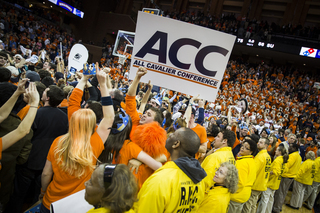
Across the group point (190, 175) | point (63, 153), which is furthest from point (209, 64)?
point (63, 153)

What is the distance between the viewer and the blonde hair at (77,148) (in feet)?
5.52

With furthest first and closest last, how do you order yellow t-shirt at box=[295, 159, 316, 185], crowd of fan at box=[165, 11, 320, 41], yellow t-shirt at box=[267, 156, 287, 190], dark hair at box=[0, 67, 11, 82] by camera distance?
crowd of fan at box=[165, 11, 320, 41]
yellow t-shirt at box=[295, 159, 316, 185]
yellow t-shirt at box=[267, 156, 287, 190]
dark hair at box=[0, 67, 11, 82]

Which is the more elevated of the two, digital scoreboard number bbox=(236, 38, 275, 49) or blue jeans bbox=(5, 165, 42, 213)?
digital scoreboard number bbox=(236, 38, 275, 49)

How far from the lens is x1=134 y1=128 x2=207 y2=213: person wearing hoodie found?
4.79 ft

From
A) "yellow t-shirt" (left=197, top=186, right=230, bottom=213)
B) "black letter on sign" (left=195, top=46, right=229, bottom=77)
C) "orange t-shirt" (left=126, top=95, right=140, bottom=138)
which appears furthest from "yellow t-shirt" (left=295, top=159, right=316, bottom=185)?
"orange t-shirt" (left=126, top=95, right=140, bottom=138)

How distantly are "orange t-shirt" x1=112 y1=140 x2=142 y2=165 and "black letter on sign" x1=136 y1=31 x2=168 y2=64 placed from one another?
172 centimetres

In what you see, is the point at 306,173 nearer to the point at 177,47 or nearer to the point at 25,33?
the point at 177,47

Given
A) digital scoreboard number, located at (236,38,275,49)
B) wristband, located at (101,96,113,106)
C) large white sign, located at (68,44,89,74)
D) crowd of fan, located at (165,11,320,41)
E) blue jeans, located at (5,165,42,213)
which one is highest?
crowd of fan, located at (165,11,320,41)

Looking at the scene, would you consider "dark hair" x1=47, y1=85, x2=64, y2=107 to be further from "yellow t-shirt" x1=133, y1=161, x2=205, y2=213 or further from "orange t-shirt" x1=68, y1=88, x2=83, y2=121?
"yellow t-shirt" x1=133, y1=161, x2=205, y2=213

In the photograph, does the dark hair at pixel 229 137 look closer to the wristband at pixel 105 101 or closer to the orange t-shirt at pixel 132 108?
the orange t-shirt at pixel 132 108

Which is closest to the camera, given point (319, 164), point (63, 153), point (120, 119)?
point (63, 153)

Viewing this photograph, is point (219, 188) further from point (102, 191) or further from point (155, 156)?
point (102, 191)

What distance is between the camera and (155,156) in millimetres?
1996

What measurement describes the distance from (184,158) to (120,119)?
0.68 m
